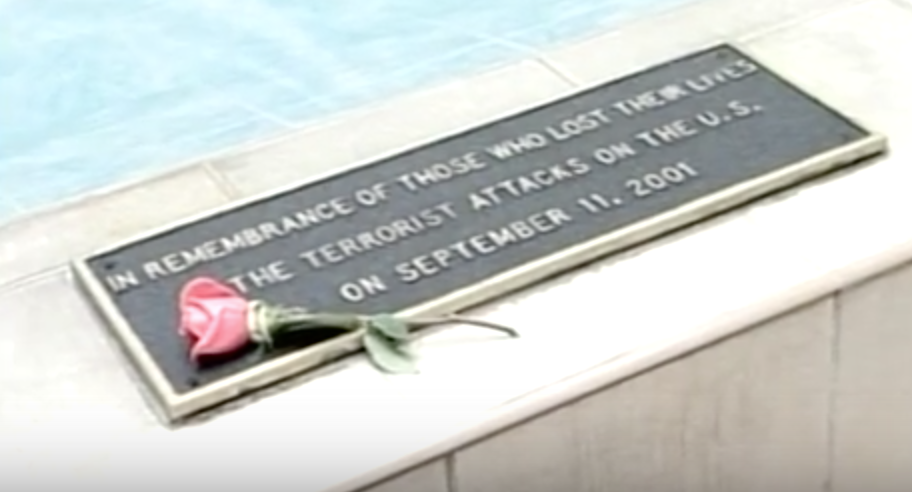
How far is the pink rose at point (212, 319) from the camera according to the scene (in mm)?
1219

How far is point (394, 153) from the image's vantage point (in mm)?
1449

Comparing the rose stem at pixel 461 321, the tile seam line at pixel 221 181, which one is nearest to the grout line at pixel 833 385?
the rose stem at pixel 461 321

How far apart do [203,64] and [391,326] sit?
0.58 m

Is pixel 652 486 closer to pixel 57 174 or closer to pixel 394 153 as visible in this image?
pixel 394 153

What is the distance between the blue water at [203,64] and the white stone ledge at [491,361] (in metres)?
0.26

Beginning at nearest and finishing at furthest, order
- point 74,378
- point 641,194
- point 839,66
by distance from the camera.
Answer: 1. point 74,378
2. point 641,194
3. point 839,66

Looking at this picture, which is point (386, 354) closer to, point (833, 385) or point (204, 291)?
point (204, 291)

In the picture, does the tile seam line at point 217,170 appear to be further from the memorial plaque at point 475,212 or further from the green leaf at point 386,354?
the green leaf at point 386,354

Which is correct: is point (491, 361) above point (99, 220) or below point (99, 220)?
below

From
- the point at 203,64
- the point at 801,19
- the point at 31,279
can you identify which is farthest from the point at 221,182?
the point at 801,19

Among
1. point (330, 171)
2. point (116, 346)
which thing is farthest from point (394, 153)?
point (116, 346)

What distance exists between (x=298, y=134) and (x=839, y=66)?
441mm

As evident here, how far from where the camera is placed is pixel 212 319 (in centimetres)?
123

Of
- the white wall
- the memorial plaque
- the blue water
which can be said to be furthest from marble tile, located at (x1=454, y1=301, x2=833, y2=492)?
the blue water
